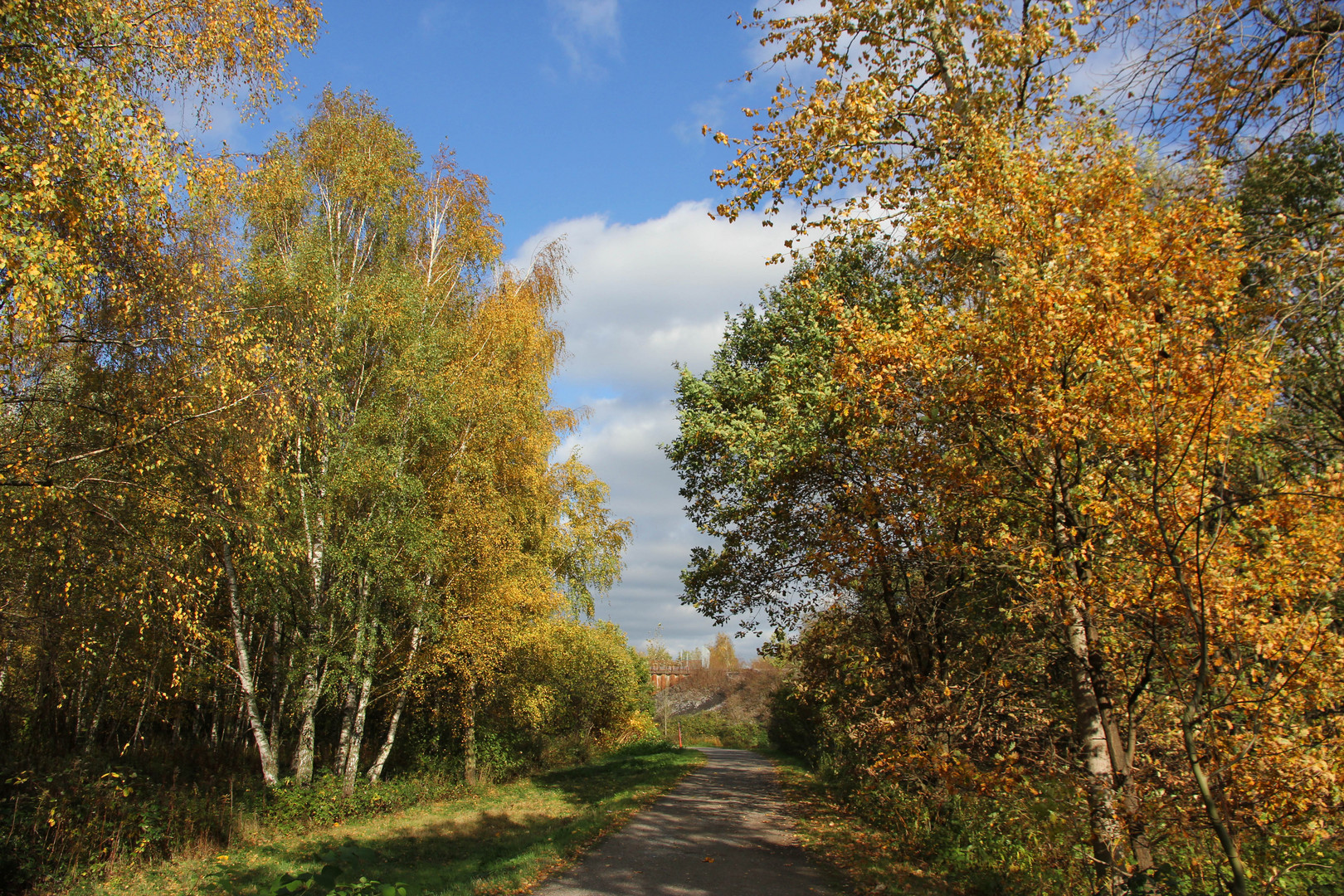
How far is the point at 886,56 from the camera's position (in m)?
7.69

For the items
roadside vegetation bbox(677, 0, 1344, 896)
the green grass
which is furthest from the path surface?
roadside vegetation bbox(677, 0, 1344, 896)

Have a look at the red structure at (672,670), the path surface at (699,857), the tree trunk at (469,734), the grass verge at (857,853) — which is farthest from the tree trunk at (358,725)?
the red structure at (672,670)

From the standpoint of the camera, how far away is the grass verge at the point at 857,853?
7.68 meters

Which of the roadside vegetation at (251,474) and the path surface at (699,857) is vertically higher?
the roadside vegetation at (251,474)

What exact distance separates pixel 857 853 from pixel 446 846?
6.61 m

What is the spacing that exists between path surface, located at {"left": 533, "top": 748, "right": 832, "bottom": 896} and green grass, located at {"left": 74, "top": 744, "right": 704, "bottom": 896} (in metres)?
0.52

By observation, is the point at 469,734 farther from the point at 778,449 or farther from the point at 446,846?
the point at 778,449

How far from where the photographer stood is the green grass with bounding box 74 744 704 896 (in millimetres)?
7984

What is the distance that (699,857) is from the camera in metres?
9.30

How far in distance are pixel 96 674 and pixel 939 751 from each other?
1533cm

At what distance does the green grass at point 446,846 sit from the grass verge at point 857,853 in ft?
11.2

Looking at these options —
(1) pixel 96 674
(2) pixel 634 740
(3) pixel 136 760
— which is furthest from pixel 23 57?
(2) pixel 634 740

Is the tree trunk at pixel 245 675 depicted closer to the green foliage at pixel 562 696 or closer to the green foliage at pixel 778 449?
the green foliage at pixel 562 696

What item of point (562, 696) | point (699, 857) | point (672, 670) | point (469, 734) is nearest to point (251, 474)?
point (699, 857)
